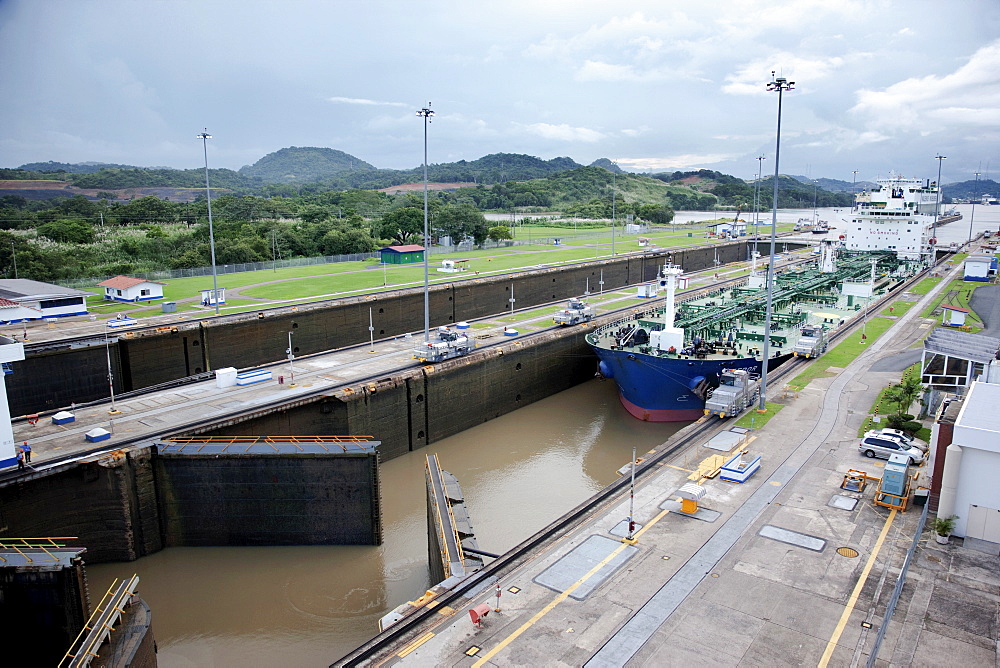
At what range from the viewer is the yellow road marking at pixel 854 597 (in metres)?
13.0

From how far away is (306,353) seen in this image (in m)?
44.1

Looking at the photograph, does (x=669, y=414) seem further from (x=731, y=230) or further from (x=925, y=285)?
(x=731, y=230)

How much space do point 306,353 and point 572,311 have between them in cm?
1892

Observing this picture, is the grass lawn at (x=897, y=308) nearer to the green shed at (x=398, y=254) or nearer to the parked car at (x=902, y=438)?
the parked car at (x=902, y=438)

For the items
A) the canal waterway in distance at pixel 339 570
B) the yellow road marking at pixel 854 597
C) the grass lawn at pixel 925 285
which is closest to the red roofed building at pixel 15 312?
the canal waterway in distance at pixel 339 570

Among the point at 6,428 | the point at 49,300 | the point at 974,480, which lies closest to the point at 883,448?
the point at 974,480

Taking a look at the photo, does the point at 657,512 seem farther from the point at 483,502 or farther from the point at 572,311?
the point at 572,311

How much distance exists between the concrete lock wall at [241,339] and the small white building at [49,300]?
1284cm

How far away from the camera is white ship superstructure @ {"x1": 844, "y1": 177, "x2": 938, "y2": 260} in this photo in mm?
80938

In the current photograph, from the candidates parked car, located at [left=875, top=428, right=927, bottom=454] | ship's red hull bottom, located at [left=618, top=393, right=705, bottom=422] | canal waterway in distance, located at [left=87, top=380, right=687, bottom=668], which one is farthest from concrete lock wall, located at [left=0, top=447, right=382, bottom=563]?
parked car, located at [left=875, top=428, right=927, bottom=454]

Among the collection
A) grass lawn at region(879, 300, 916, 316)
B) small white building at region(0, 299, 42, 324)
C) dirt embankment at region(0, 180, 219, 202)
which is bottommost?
grass lawn at region(879, 300, 916, 316)

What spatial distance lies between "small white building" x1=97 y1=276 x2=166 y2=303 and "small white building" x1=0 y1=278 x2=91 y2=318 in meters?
3.40

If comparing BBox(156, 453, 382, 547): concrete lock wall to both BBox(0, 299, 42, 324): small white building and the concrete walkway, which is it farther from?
BBox(0, 299, 42, 324): small white building

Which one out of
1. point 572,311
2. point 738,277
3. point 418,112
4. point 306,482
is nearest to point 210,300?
point 418,112
